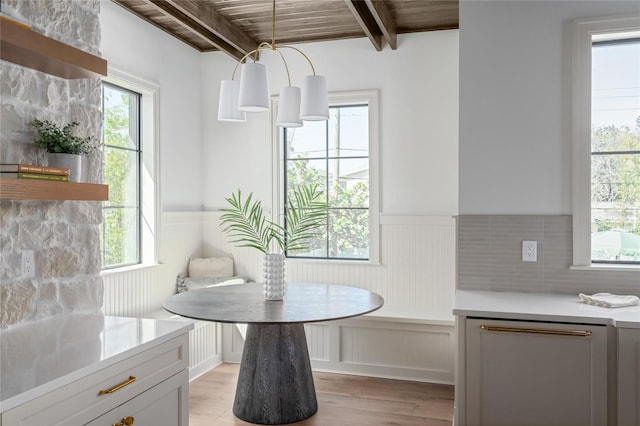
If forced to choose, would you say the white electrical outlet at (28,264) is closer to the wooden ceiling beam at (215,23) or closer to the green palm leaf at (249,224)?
the green palm leaf at (249,224)

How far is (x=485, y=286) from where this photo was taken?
9.37ft

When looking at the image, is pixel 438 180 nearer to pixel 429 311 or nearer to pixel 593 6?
pixel 429 311

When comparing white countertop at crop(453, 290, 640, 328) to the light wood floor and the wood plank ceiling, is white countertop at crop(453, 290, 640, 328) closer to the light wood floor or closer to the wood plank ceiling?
the light wood floor

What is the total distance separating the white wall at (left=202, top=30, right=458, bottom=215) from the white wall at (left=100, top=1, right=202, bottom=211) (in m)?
0.61

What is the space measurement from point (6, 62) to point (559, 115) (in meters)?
2.56

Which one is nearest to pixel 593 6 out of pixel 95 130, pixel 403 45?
pixel 403 45

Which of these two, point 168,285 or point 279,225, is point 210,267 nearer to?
point 168,285

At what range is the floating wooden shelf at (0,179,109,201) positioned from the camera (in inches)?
68.2

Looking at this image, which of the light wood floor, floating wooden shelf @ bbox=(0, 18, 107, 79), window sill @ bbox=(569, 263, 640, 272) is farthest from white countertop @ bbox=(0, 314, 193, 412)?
window sill @ bbox=(569, 263, 640, 272)

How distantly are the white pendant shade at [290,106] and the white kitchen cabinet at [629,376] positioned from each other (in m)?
1.90

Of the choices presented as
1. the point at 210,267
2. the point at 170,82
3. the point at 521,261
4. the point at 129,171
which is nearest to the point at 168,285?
the point at 210,267

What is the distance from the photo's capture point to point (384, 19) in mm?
3555

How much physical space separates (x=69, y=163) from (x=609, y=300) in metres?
2.46

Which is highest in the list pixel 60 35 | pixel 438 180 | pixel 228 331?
pixel 60 35
